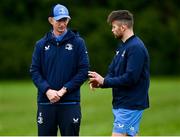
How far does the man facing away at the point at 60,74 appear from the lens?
29.2 feet

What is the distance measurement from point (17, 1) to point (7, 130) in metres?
33.9

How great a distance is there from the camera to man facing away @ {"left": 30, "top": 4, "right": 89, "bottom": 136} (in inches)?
350

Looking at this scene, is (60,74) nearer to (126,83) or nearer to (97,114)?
(126,83)

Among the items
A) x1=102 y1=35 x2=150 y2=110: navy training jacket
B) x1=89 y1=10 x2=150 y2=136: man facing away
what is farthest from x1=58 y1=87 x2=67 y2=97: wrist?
x1=102 y1=35 x2=150 y2=110: navy training jacket

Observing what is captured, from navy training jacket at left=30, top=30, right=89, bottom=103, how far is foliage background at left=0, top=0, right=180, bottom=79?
1496 inches

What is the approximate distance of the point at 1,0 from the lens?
4894cm

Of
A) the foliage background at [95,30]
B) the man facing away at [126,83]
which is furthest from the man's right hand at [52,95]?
the foliage background at [95,30]

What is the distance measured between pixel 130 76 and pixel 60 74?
34.2 inches

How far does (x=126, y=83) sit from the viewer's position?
8.59m

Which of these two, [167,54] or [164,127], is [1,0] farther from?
[164,127]

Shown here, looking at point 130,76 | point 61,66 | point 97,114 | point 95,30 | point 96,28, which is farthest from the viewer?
point 96,28

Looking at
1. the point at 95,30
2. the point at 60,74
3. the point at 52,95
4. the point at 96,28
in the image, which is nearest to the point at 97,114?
the point at 60,74

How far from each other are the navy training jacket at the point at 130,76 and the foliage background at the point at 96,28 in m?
38.3

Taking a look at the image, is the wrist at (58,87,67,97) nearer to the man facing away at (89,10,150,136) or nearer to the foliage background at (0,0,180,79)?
the man facing away at (89,10,150,136)
